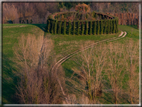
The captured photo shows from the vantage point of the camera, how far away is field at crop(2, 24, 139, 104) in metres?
24.1

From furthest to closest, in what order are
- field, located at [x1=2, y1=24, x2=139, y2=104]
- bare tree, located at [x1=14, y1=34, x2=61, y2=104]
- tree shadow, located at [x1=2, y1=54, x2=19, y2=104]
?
1. field, located at [x1=2, y1=24, x2=139, y2=104]
2. tree shadow, located at [x1=2, y1=54, x2=19, y2=104]
3. bare tree, located at [x1=14, y1=34, x2=61, y2=104]

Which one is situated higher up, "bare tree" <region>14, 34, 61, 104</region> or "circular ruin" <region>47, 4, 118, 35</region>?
"circular ruin" <region>47, 4, 118, 35</region>

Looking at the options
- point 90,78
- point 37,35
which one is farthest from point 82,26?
point 90,78

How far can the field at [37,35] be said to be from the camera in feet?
79.0

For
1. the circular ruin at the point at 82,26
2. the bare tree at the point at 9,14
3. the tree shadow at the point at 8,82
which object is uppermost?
the bare tree at the point at 9,14

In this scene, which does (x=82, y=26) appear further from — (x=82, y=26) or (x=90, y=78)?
(x=90, y=78)

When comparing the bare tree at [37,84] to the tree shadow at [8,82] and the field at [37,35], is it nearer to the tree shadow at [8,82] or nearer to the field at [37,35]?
the tree shadow at [8,82]

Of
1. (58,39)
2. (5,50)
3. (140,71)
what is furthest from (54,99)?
(58,39)

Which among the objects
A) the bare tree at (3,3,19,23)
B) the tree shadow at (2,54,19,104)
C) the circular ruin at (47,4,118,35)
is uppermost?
the bare tree at (3,3,19,23)

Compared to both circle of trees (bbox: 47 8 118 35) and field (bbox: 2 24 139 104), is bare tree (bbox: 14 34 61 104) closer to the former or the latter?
field (bbox: 2 24 139 104)

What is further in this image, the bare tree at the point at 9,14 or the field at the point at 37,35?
the bare tree at the point at 9,14

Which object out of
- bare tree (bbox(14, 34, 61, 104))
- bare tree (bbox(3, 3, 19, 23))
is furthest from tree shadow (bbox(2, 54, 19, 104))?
bare tree (bbox(3, 3, 19, 23))

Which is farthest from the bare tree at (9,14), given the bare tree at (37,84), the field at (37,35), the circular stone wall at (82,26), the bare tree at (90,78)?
the bare tree at (37,84)

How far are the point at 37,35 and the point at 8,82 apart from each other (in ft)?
50.0
